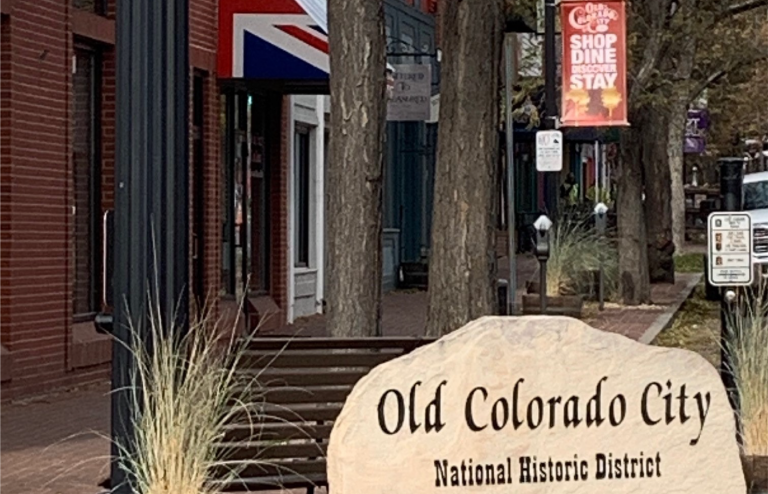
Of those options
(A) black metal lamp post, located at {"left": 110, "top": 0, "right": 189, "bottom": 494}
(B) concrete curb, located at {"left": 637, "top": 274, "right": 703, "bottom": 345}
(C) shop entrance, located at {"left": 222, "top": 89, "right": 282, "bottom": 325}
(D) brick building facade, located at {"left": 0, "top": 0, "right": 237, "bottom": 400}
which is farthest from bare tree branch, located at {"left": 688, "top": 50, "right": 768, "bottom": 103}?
(A) black metal lamp post, located at {"left": 110, "top": 0, "right": 189, "bottom": 494}

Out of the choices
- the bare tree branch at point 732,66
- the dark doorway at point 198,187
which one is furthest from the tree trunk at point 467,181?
the bare tree branch at point 732,66

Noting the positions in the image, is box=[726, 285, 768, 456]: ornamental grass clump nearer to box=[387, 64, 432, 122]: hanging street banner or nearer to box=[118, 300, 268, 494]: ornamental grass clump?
box=[118, 300, 268, 494]: ornamental grass clump

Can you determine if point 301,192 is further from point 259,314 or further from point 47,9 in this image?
point 47,9

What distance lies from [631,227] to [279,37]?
317 inches

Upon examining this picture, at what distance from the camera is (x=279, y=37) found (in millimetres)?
17109

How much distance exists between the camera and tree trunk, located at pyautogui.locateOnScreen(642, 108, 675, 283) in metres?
27.6

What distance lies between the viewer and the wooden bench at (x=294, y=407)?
25.4 feet

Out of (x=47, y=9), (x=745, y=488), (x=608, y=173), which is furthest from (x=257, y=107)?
(x=608, y=173)

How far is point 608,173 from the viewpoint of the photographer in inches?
2557

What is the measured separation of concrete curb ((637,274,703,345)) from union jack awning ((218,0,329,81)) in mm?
4489

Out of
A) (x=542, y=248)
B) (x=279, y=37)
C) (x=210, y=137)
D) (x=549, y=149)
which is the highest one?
(x=279, y=37)

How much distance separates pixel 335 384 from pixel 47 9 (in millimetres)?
7126

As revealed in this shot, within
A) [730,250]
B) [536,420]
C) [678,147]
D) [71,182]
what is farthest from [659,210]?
[536,420]

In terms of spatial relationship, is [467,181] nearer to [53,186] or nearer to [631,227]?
[53,186]
